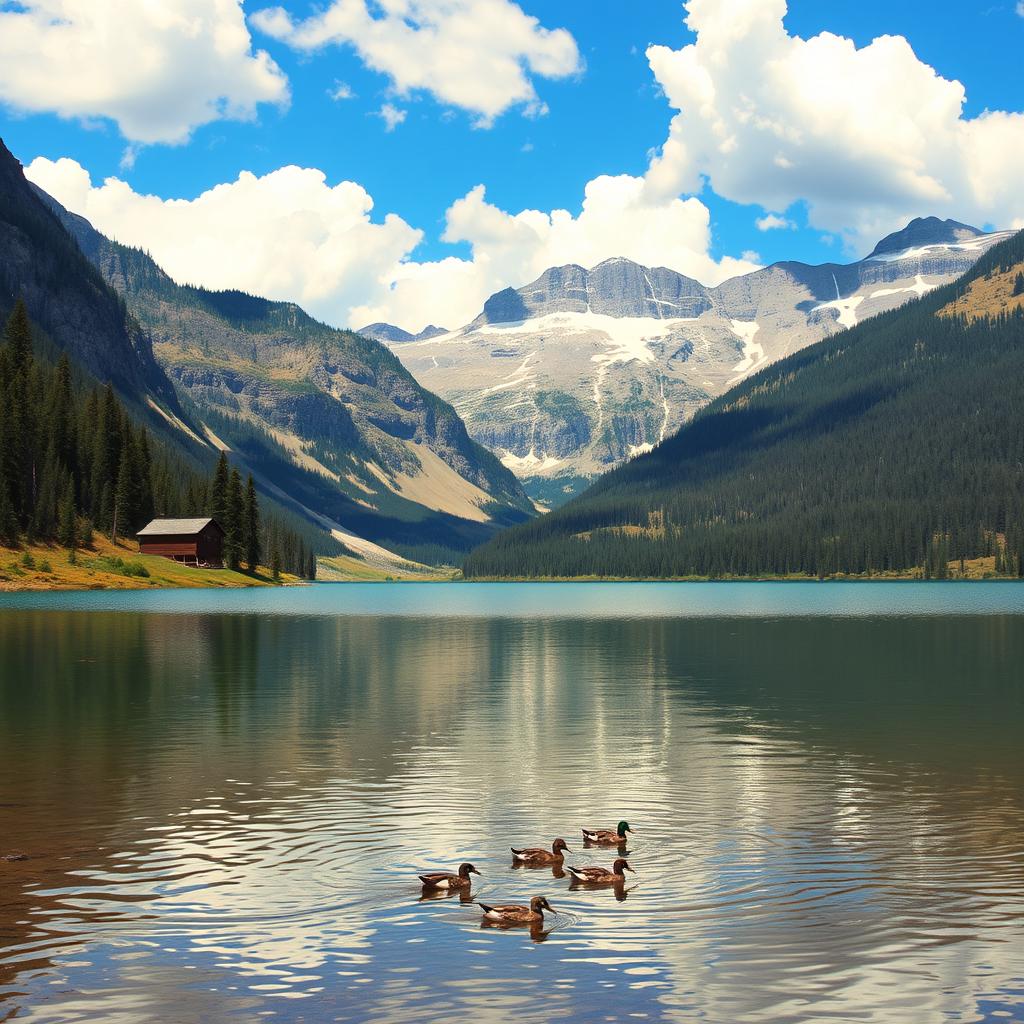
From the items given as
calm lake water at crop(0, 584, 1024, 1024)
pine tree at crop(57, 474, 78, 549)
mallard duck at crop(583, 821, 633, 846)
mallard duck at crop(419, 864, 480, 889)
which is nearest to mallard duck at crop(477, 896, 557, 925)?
calm lake water at crop(0, 584, 1024, 1024)

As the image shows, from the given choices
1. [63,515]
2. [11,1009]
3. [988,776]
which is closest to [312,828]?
[11,1009]

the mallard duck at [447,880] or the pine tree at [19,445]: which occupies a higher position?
the pine tree at [19,445]

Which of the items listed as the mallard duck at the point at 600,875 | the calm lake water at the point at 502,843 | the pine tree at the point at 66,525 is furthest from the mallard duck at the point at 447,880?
the pine tree at the point at 66,525

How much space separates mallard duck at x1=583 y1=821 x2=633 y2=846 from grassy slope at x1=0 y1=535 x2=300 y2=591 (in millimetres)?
140712

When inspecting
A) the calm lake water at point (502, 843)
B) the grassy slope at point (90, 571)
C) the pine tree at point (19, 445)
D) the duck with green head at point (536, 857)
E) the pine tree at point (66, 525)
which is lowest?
the calm lake water at point (502, 843)

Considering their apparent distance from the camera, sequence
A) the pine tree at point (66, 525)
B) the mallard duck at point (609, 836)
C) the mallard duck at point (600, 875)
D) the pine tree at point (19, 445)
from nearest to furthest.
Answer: the mallard duck at point (600, 875) < the mallard duck at point (609, 836) < the pine tree at point (19, 445) < the pine tree at point (66, 525)

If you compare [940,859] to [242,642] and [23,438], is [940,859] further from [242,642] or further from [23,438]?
[23,438]

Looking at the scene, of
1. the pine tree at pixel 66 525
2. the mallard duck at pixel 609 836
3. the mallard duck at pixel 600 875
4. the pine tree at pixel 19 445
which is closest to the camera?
the mallard duck at pixel 600 875

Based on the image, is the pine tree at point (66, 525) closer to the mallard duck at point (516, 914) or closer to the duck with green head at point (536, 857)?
the duck with green head at point (536, 857)

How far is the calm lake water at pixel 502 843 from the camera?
→ 700 inches

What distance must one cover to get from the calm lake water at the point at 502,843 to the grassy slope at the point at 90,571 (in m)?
95.4

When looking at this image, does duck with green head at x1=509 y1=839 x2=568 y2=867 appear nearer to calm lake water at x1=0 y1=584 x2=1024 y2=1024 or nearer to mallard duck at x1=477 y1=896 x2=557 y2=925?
calm lake water at x1=0 y1=584 x2=1024 y2=1024

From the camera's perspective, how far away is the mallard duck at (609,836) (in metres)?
26.6

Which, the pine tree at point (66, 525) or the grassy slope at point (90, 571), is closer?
the grassy slope at point (90, 571)
